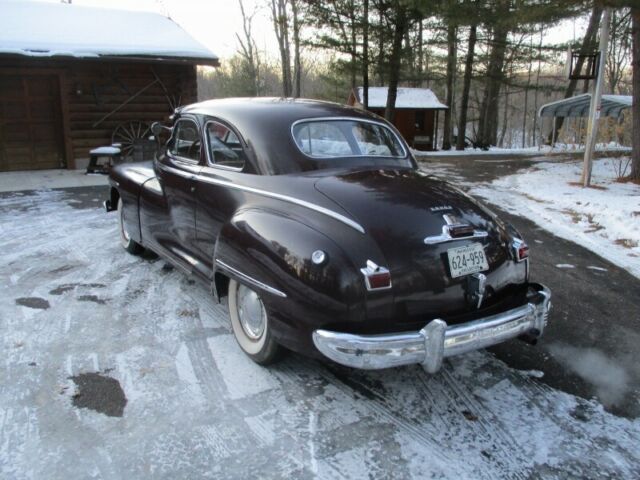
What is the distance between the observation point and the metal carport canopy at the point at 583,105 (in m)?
18.9

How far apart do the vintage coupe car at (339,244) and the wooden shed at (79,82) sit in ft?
30.1

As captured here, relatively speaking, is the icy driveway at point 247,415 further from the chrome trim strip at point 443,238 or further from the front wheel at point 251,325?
the chrome trim strip at point 443,238

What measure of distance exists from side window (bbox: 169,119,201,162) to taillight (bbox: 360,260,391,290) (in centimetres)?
209

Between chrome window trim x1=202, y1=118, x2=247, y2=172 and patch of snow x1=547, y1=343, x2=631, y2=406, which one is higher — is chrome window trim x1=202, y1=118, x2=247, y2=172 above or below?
above

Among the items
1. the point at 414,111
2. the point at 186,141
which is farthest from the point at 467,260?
the point at 414,111

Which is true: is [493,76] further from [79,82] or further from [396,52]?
[79,82]

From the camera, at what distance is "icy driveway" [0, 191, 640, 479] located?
249 centimetres

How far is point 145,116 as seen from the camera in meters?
13.3

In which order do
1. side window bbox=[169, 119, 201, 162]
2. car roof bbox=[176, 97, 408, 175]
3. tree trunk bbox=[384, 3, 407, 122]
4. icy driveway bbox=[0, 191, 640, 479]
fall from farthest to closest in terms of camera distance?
tree trunk bbox=[384, 3, 407, 122]
side window bbox=[169, 119, 201, 162]
car roof bbox=[176, 97, 408, 175]
icy driveway bbox=[0, 191, 640, 479]

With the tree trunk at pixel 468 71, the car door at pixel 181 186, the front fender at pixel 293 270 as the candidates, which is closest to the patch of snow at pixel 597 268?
the front fender at pixel 293 270

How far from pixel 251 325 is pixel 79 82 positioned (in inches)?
441

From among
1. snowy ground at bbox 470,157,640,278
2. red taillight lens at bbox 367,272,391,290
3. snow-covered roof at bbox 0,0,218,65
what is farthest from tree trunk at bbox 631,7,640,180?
red taillight lens at bbox 367,272,391,290

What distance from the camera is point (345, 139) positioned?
3945 millimetres

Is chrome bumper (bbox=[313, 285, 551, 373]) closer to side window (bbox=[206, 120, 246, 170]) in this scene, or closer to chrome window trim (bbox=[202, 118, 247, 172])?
chrome window trim (bbox=[202, 118, 247, 172])
